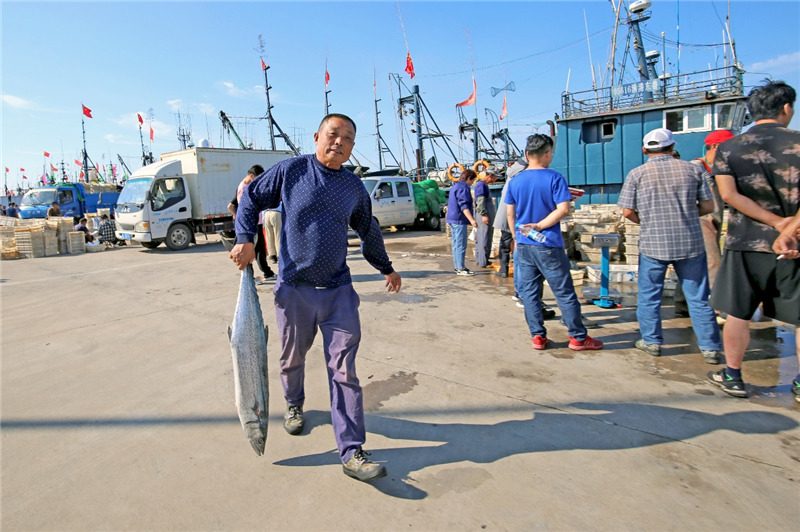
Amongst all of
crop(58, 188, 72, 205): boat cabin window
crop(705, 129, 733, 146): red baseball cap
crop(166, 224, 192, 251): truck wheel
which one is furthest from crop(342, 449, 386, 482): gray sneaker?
crop(58, 188, 72, 205): boat cabin window

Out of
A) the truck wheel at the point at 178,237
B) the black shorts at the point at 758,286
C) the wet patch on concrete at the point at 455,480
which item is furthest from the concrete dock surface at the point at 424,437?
the truck wheel at the point at 178,237

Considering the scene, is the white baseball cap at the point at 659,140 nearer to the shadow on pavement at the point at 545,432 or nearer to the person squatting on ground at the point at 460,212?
the shadow on pavement at the point at 545,432

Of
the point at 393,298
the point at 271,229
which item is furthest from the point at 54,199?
the point at 393,298

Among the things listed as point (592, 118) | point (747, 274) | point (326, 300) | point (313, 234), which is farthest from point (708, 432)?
point (592, 118)

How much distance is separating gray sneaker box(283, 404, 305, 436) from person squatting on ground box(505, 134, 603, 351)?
233cm

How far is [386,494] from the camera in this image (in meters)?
2.28

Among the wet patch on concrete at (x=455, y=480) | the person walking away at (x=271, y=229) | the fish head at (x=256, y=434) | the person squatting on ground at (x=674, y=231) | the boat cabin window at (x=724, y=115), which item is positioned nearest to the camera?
the wet patch on concrete at (x=455, y=480)

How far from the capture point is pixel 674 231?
12.2 feet

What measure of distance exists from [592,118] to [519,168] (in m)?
11.0

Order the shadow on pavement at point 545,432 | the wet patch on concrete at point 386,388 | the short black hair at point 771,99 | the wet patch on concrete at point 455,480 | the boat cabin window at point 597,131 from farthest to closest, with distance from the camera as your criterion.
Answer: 1. the boat cabin window at point 597,131
2. the wet patch on concrete at point 386,388
3. the short black hair at point 771,99
4. the shadow on pavement at point 545,432
5. the wet patch on concrete at point 455,480

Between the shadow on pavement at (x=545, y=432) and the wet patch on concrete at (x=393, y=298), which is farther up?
the wet patch on concrete at (x=393, y=298)

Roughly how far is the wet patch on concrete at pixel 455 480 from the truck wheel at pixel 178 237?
527 inches

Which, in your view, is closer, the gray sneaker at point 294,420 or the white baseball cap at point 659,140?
the gray sneaker at point 294,420

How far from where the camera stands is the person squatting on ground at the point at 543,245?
160 inches
